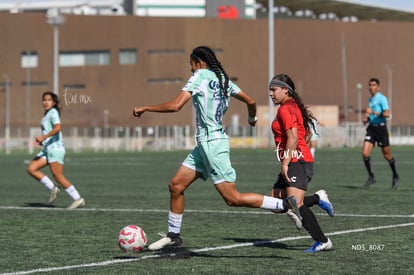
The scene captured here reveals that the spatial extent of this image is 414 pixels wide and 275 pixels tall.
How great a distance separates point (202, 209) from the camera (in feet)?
53.5

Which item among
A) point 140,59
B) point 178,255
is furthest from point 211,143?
point 140,59

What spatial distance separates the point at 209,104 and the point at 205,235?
2.65 m

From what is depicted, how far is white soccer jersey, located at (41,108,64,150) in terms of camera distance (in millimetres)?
16453

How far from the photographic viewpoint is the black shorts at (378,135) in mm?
20266

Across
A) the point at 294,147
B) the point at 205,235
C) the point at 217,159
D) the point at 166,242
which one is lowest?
the point at 205,235

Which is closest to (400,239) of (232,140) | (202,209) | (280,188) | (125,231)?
(280,188)

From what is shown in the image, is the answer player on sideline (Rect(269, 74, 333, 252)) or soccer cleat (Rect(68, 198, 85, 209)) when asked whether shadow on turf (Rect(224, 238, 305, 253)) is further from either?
soccer cleat (Rect(68, 198, 85, 209))

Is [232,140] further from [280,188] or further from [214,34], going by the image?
[280,188]

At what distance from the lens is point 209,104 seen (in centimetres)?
993

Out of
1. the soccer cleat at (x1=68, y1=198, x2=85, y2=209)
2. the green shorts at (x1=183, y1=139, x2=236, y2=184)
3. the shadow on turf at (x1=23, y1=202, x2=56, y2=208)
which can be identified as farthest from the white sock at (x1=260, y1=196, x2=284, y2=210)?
the shadow on turf at (x1=23, y1=202, x2=56, y2=208)

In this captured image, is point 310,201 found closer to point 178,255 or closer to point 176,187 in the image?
point 176,187

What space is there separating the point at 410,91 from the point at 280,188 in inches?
3862

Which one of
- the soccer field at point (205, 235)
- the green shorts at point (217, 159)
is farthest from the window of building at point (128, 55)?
the green shorts at point (217, 159)

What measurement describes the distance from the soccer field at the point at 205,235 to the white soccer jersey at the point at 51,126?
3.50 feet
